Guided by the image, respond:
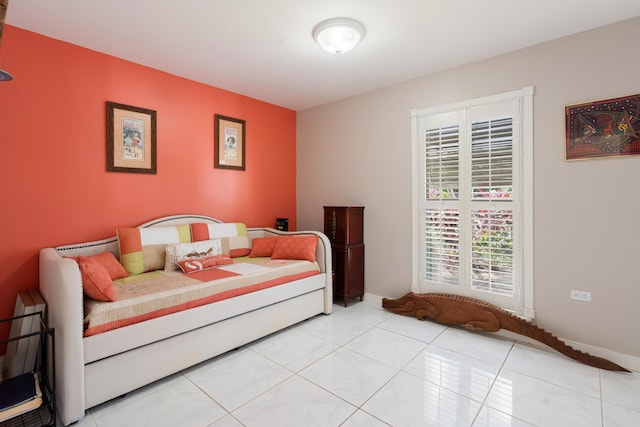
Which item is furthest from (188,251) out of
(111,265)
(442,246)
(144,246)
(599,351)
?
(599,351)

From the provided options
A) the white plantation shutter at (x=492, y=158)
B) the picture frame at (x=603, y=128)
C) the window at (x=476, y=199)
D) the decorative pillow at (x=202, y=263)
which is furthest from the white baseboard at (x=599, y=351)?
the decorative pillow at (x=202, y=263)

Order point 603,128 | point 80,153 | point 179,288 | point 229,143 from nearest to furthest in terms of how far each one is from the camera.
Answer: point 179,288, point 603,128, point 80,153, point 229,143

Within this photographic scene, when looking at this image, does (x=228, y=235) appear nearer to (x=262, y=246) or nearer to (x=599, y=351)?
(x=262, y=246)

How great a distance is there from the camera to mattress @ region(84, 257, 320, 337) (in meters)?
1.89

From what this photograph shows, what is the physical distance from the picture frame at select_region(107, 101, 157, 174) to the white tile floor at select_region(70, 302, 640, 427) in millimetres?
1953

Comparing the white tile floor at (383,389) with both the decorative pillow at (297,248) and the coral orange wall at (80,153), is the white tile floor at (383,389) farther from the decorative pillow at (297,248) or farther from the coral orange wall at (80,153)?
the coral orange wall at (80,153)

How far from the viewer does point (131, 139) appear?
2.96m

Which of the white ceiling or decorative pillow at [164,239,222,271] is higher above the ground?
the white ceiling

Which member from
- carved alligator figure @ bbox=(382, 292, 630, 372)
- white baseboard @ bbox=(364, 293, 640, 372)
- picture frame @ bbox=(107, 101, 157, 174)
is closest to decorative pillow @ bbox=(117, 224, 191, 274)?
picture frame @ bbox=(107, 101, 157, 174)

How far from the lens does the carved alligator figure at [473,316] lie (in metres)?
2.40

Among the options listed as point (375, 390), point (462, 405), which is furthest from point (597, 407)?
point (375, 390)

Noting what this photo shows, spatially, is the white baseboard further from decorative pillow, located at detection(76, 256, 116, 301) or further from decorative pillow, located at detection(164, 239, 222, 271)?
decorative pillow, located at detection(76, 256, 116, 301)

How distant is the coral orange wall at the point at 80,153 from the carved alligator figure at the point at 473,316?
235 cm

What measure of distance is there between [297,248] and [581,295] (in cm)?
253
